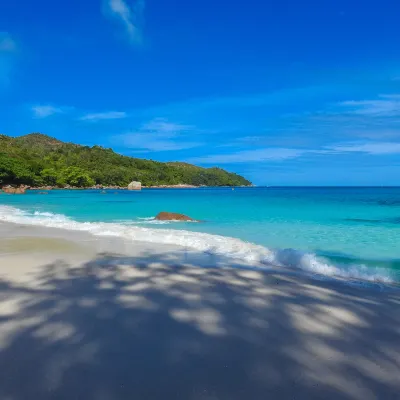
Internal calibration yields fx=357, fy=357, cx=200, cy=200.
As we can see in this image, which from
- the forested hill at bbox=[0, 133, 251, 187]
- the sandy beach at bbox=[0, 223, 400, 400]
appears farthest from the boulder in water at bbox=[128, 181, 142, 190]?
the sandy beach at bbox=[0, 223, 400, 400]

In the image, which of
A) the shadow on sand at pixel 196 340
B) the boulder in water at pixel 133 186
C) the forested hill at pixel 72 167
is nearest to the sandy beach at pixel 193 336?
the shadow on sand at pixel 196 340

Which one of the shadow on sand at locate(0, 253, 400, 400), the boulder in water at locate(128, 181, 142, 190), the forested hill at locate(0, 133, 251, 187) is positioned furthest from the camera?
the boulder in water at locate(128, 181, 142, 190)

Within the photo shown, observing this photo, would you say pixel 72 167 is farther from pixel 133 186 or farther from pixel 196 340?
pixel 196 340

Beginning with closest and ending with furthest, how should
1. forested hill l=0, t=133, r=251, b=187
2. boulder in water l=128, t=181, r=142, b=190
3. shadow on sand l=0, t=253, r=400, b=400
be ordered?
shadow on sand l=0, t=253, r=400, b=400
forested hill l=0, t=133, r=251, b=187
boulder in water l=128, t=181, r=142, b=190

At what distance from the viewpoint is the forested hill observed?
267ft

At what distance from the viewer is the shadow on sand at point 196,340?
2.48 meters

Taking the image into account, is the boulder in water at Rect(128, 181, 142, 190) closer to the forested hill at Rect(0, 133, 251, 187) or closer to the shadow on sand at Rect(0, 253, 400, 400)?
the forested hill at Rect(0, 133, 251, 187)

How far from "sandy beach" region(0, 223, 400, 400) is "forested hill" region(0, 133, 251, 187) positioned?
262 ft

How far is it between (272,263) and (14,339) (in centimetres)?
488

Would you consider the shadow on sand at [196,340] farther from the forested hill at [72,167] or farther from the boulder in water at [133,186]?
the boulder in water at [133,186]

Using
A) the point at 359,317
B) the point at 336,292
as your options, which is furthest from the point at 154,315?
the point at 336,292

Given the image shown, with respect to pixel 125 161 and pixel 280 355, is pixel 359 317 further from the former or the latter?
pixel 125 161

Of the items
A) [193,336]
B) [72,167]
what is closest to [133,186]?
[72,167]

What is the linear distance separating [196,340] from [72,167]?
4328 inches
